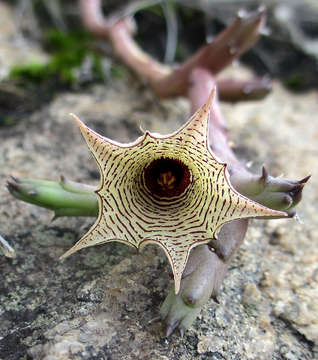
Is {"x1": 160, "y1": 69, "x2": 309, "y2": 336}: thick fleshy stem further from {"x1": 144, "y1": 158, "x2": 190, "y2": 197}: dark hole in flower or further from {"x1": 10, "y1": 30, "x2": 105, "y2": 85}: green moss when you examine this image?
{"x1": 10, "y1": 30, "x2": 105, "y2": 85}: green moss

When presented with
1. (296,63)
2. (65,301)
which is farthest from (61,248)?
(296,63)

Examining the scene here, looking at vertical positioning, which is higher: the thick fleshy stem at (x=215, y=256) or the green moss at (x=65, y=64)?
the green moss at (x=65, y=64)

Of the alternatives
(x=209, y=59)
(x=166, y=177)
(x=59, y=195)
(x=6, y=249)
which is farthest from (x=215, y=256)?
(x=209, y=59)

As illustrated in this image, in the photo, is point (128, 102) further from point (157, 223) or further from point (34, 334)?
point (34, 334)

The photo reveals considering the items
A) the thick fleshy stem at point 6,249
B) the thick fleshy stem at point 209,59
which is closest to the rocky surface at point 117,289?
the thick fleshy stem at point 6,249

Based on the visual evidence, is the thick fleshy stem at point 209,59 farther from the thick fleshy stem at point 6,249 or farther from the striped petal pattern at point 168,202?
the thick fleshy stem at point 6,249

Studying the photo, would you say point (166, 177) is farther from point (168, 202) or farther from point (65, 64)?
point (65, 64)
